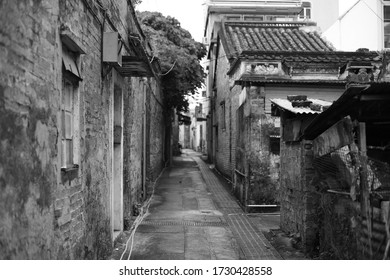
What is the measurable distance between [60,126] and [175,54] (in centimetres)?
1373

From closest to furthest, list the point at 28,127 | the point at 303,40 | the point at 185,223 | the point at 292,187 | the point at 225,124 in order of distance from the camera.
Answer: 1. the point at 28,127
2. the point at 292,187
3. the point at 185,223
4. the point at 303,40
5. the point at 225,124

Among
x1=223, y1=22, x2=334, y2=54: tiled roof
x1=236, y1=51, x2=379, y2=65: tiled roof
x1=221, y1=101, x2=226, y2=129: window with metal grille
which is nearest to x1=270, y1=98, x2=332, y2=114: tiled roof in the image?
x1=236, y1=51, x2=379, y2=65: tiled roof

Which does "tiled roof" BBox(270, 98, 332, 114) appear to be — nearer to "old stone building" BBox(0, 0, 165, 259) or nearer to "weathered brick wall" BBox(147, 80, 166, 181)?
"old stone building" BBox(0, 0, 165, 259)

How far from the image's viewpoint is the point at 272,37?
14.0m

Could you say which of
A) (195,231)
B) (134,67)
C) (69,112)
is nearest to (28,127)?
(69,112)

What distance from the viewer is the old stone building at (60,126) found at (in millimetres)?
2990

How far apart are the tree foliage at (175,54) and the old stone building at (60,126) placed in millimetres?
9124

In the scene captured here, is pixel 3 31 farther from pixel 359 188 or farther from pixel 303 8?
pixel 303 8

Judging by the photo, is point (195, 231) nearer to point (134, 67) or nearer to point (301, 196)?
point (301, 196)

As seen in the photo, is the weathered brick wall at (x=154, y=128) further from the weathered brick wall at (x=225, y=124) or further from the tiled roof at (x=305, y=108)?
the tiled roof at (x=305, y=108)

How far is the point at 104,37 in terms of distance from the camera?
20.6ft

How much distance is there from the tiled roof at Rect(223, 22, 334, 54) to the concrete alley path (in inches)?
185
